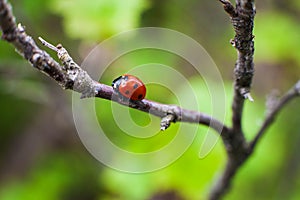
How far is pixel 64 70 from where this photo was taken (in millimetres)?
859

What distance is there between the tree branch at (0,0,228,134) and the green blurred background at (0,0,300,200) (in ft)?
2.98

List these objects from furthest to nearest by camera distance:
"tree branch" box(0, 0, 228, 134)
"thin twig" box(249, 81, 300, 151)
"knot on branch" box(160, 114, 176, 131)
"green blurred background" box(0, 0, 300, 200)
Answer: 1. "green blurred background" box(0, 0, 300, 200)
2. "thin twig" box(249, 81, 300, 151)
3. "knot on branch" box(160, 114, 176, 131)
4. "tree branch" box(0, 0, 228, 134)

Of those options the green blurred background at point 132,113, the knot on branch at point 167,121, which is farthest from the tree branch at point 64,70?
the green blurred background at point 132,113

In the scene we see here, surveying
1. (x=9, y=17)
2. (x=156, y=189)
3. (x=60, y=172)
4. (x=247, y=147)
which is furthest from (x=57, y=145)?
(x=9, y=17)

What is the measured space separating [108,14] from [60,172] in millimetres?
Result: 1145

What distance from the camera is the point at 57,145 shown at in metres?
2.88

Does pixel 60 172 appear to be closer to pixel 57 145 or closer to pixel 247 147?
pixel 57 145

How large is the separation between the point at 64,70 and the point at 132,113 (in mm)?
1328

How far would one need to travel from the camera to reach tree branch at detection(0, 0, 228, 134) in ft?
2.42

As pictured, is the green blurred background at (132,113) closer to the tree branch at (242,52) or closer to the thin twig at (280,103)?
the thin twig at (280,103)

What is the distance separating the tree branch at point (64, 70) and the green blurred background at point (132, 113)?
0.91m

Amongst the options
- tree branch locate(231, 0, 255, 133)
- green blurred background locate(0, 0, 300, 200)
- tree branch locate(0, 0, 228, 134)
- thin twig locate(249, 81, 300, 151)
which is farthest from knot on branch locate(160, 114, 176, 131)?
green blurred background locate(0, 0, 300, 200)

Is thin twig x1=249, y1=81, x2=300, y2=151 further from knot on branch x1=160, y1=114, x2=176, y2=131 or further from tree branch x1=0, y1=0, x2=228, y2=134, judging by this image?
knot on branch x1=160, y1=114, x2=176, y2=131

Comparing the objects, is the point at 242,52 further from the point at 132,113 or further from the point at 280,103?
the point at 132,113
